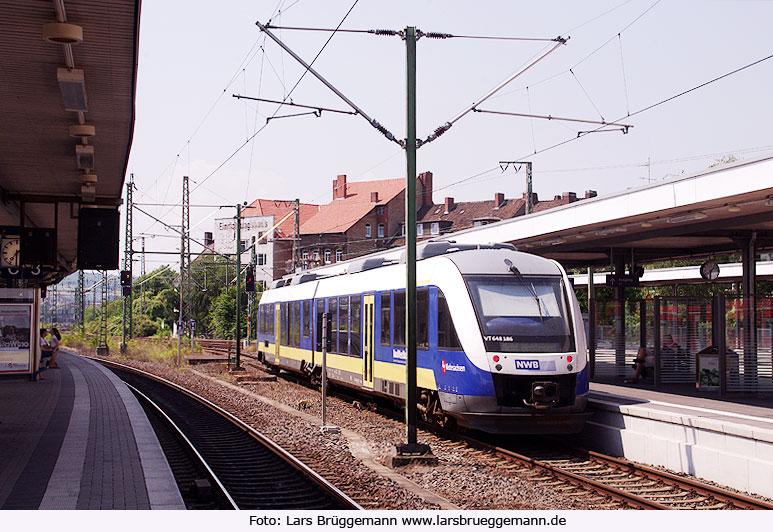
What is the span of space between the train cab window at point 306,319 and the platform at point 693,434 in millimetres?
9780

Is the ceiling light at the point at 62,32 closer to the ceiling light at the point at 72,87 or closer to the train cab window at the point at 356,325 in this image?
the ceiling light at the point at 72,87

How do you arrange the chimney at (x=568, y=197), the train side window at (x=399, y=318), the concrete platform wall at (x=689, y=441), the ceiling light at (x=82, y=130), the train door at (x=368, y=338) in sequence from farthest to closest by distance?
the chimney at (x=568, y=197) < the train door at (x=368, y=338) < the train side window at (x=399, y=318) < the ceiling light at (x=82, y=130) < the concrete platform wall at (x=689, y=441)

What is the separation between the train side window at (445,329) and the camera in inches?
548

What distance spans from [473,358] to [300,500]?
4118 millimetres

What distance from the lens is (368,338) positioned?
59.6 ft

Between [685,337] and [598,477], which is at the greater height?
[685,337]

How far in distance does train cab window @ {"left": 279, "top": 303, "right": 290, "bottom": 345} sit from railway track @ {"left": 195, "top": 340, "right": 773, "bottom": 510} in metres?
12.7

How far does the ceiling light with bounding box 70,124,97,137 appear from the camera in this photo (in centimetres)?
1228

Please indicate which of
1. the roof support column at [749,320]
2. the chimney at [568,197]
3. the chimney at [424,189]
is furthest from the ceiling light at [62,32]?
the chimney at [424,189]

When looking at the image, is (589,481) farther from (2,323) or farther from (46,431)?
(2,323)

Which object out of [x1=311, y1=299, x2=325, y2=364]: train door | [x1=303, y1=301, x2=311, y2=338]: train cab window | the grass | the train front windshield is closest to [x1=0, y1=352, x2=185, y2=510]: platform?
[x1=311, y1=299, x2=325, y2=364]: train door

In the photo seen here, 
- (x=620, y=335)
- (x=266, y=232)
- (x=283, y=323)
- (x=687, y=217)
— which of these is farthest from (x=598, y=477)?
(x=266, y=232)

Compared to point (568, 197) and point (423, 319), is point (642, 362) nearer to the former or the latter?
point (423, 319)

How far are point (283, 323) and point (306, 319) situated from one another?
3.55 metres
